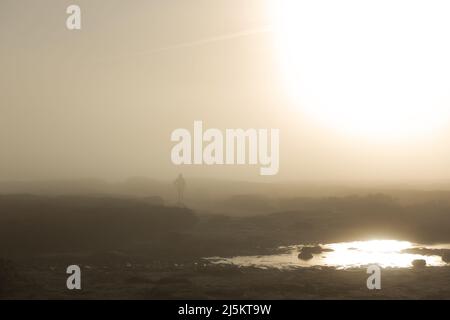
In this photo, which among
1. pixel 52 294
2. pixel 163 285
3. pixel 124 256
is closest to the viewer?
pixel 52 294

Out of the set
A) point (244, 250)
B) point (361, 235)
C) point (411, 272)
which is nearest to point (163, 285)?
point (244, 250)

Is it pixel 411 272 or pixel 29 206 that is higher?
Answer: pixel 29 206

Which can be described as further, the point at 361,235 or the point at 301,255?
the point at 361,235

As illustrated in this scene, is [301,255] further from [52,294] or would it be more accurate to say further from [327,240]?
[52,294]
